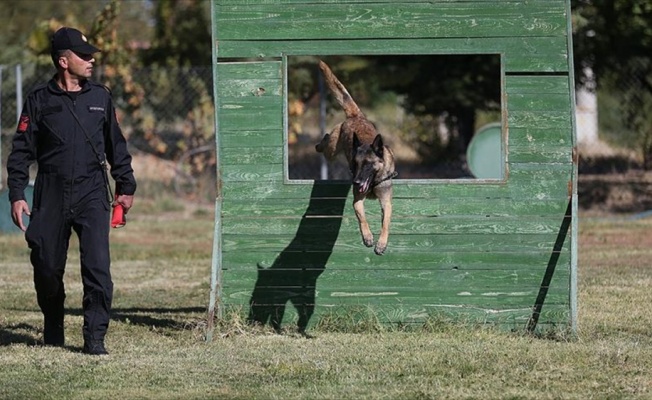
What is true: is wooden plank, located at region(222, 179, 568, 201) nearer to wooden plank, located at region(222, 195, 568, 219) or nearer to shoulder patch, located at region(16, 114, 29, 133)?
wooden plank, located at region(222, 195, 568, 219)

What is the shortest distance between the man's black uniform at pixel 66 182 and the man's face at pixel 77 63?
0.11 m

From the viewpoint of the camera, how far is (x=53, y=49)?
752 cm

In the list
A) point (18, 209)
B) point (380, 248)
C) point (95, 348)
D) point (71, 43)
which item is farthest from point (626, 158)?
point (18, 209)

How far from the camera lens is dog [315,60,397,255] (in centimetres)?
788

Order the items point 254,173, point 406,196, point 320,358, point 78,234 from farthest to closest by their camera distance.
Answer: point 254,173 → point 406,196 → point 78,234 → point 320,358

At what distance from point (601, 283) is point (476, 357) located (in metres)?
4.30

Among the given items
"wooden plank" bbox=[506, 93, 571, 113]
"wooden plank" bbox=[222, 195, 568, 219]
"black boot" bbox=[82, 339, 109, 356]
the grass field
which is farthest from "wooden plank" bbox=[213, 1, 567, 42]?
"black boot" bbox=[82, 339, 109, 356]

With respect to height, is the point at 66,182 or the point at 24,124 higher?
the point at 24,124

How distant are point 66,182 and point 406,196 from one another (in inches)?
98.3

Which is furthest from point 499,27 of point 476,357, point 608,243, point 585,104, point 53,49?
point 585,104

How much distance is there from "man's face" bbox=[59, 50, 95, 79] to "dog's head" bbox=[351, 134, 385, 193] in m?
1.89

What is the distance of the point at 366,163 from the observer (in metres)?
7.87

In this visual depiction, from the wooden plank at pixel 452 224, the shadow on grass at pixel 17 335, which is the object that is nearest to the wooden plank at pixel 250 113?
the wooden plank at pixel 452 224

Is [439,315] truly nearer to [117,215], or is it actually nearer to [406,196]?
[406,196]
